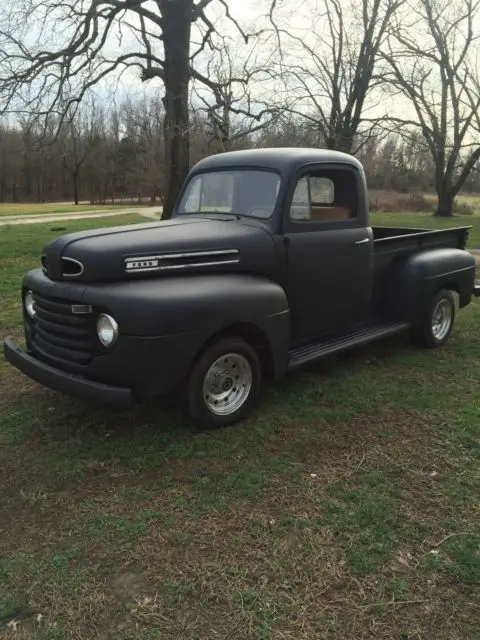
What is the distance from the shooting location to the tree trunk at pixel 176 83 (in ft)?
48.0

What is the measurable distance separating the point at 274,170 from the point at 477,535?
116 inches

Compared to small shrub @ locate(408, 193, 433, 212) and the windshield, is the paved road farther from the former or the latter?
the windshield

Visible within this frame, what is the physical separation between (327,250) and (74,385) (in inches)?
91.3

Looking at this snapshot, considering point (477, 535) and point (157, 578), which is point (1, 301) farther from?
point (477, 535)

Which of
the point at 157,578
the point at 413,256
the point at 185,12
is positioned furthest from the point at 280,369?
the point at 185,12

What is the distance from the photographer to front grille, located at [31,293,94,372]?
139 inches

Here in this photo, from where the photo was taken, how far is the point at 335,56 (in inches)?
828

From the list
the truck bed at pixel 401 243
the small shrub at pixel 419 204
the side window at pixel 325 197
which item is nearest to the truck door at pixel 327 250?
the side window at pixel 325 197

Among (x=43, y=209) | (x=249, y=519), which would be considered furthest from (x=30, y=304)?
(x=43, y=209)

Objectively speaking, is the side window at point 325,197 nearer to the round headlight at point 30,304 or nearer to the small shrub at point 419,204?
the round headlight at point 30,304

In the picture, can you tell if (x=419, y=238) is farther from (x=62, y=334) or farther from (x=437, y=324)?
(x=62, y=334)

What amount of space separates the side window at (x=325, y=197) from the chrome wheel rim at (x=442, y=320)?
1674 millimetres

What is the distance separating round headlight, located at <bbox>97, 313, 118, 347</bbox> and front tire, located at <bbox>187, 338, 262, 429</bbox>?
0.59 m

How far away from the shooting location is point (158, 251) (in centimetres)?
368
